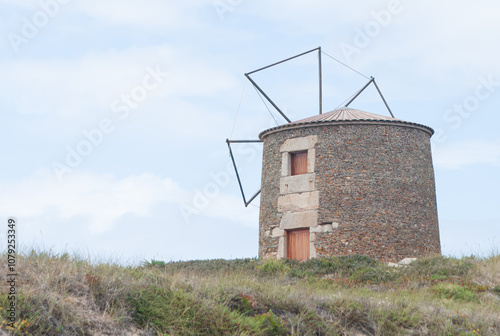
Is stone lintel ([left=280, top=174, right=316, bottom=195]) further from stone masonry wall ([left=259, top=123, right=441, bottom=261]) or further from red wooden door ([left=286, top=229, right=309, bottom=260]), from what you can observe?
red wooden door ([left=286, top=229, right=309, bottom=260])

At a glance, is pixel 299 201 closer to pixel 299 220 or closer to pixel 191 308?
pixel 299 220

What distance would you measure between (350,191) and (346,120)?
7.96ft

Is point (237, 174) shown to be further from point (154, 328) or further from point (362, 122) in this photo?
point (154, 328)

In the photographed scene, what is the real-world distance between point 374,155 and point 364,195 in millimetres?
1427

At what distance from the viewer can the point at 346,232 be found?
18547 mm

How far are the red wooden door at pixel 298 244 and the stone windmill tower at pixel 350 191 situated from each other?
1.3 inches

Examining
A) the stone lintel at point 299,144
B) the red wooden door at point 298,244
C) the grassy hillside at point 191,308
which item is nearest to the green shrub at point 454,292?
the grassy hillside at point 191,308

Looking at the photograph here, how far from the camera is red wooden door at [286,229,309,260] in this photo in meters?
19.3

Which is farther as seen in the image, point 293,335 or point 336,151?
point 336,151

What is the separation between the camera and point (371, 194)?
18.8 m

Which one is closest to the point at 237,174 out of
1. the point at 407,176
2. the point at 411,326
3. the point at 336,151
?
the point at 336,151

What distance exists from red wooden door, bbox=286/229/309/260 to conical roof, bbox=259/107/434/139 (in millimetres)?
3678

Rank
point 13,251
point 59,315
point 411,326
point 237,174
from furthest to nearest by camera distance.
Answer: point 237,174, point 411,326, point 13,251, point 59,315

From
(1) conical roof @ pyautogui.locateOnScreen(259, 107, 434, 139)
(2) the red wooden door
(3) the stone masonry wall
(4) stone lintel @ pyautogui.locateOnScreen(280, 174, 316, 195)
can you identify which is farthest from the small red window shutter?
(2) the red wooden door
